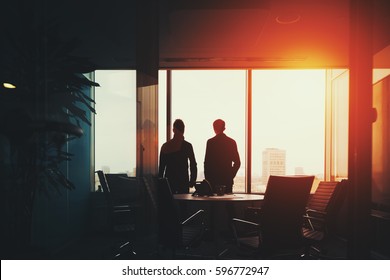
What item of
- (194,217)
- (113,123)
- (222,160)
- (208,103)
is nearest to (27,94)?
(194,217)

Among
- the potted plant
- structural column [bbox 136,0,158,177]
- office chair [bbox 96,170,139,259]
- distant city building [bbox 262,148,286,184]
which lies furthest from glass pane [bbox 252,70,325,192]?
the potted plant

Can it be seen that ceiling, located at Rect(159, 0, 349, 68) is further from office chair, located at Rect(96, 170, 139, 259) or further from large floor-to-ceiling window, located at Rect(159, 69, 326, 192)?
office chair, located at Rect(96, 170, 139, 259)

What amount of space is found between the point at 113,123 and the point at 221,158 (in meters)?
1.75

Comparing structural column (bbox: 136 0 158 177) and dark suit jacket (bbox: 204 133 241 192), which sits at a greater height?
structural column (bbox: 136 0 158 177)

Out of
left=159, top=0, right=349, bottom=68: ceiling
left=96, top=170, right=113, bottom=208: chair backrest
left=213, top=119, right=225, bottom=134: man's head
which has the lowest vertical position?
left=96, top=170, right=113, bottom=208: chair backrest

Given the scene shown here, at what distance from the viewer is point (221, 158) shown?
472 centimetres

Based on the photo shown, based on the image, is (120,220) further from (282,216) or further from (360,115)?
(360,115)

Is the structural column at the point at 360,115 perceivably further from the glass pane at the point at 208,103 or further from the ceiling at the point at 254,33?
the glass pane at the point at 208,103

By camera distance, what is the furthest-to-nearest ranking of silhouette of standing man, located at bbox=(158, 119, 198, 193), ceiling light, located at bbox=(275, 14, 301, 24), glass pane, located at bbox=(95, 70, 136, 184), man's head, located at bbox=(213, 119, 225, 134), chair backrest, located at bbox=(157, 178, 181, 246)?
glass pane, located at bbox=(95, 70, 136, 184)
man's head, located at bbox=(213, 119, 225, 134)
silhouette of standing man, located at bbox=(158, 119, 198, 193)
ceiling light, located at bbox=(275, 14, 301, 24)
chair backrest, located at bbox=(157, 178, 181, 246)

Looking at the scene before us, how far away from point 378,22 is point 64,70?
358cm

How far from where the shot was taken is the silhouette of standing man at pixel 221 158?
15.5ft

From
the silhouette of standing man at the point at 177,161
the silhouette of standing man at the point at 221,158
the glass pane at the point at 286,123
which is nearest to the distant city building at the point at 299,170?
the glass pane at the point at 286,123

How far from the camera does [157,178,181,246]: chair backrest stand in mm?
2896
